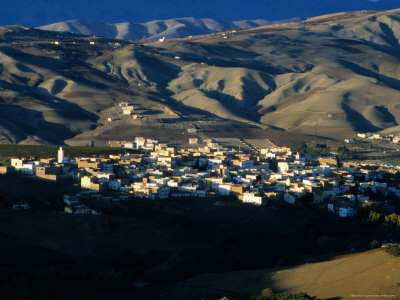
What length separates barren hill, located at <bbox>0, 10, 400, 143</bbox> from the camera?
10200 cm

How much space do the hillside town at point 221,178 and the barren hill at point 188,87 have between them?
98.5 ft

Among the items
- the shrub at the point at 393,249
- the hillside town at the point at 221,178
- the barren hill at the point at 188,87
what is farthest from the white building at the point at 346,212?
the barren hill at the point at 188,87

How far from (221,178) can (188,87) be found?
87.6m

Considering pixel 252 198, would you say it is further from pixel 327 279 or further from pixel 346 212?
pixel 327 279

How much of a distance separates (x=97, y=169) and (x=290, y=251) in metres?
17.0

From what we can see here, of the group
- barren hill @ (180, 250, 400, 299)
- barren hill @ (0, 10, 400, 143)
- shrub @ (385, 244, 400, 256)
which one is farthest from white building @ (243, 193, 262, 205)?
barren hill @ (0, 10, 400, 143)

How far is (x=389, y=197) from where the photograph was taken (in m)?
57.0

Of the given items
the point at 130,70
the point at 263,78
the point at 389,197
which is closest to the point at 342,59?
the point at 263,78

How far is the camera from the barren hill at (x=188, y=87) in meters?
102

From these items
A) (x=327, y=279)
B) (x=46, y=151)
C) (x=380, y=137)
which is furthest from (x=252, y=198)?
(x=380, y=137)

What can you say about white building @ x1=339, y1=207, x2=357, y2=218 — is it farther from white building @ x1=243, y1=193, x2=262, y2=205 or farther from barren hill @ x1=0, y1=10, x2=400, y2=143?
barren hill @ x1=0, y1=10, x2=400, y2=143

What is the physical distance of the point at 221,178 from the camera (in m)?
54.8

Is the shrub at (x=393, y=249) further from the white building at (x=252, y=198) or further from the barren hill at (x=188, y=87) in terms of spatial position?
the barren hill at (x=188, y=87)

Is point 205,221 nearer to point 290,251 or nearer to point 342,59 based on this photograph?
point 290,251
